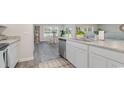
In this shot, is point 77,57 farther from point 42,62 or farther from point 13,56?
point 13,56

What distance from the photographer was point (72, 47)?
4.54ft

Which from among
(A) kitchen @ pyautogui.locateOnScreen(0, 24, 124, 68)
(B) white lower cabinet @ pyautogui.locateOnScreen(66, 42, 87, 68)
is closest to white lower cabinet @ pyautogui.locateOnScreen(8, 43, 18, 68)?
(A) kitchen @ pyautogui.locateOnScreen(0, 24, 124, 68)

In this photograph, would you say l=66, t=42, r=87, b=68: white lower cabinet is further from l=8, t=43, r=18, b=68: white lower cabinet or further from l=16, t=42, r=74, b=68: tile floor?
l=8, t=43, r=18, b=68: white lower cabinet

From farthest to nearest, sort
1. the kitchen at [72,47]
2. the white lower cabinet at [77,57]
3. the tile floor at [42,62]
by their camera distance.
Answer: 1. the white lower cabinet at [77,57]
2. the tile floor at [42,62]
3. the kitchen at [72,47]

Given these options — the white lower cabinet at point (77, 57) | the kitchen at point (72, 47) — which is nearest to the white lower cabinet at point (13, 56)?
the kitchen at point (72, 47)

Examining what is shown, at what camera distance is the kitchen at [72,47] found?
1.77 ft

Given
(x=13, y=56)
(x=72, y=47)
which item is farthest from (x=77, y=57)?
(x=13, y=56)

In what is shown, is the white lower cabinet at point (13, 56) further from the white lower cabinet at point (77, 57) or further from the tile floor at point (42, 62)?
the white lower cabinet at point (77, 57)

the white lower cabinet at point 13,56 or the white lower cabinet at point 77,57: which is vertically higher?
the white lower cabinet at point 13,56

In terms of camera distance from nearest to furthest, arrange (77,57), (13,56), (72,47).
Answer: (13,56)
(77,57)
(72,47)

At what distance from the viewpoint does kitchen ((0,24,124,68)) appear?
54cm
